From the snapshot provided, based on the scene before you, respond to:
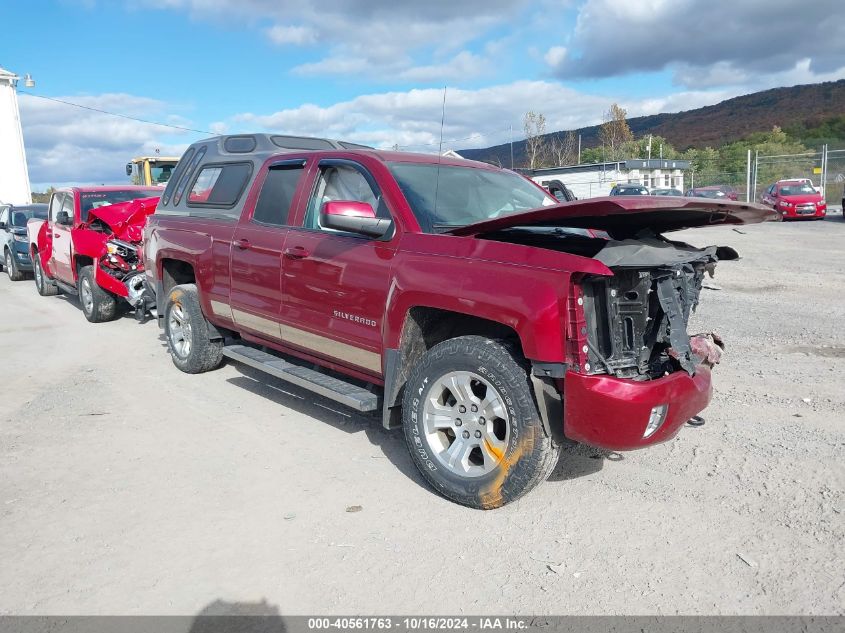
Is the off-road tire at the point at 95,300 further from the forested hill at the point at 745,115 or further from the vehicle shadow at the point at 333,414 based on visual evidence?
the forested hill at the point at 745,115

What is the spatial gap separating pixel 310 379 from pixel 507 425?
1800mm

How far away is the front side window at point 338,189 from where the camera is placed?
15.7 ft

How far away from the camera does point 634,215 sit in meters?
3.80

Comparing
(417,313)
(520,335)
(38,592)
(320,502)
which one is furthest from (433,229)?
(38,592)

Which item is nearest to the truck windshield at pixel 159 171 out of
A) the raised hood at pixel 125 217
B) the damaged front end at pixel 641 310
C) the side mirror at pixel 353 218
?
the raised hood at pixel 125 217

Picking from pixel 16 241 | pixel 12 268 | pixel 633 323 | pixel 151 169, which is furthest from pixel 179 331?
pixel 151 169

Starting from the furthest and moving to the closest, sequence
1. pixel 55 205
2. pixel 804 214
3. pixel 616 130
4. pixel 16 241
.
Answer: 1. pixel 616 130
2. pixel 804 214
3. pixel 16 241
4. pixel 55 205

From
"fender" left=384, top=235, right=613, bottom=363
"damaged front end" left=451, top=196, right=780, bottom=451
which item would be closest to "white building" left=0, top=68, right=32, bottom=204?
"fender" left=384, top=235, right=613, bottom=363

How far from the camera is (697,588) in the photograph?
310 centimetres

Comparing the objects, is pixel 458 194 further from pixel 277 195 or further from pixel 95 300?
pixel 95 300

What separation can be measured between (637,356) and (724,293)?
754cm

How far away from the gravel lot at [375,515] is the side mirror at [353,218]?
153 centimetres

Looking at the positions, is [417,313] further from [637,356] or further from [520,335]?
[637,356]

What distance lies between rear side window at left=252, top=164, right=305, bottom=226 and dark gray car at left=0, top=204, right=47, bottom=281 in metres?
11.8
